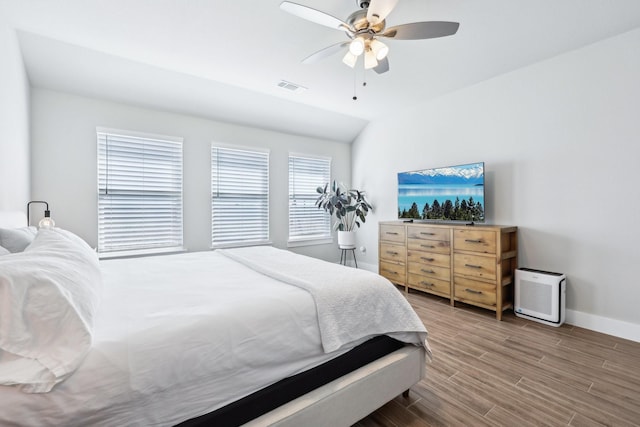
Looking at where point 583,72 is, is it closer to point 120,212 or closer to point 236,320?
point 236,320

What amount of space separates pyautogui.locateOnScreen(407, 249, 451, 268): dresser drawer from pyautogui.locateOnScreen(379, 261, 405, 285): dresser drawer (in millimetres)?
225

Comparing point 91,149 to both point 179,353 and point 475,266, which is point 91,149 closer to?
point 179,353

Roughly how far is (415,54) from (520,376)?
292cm

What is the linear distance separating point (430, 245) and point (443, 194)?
2.26ft

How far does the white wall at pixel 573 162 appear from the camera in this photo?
2584 millimetres

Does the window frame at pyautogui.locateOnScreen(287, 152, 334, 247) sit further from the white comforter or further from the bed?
the white comforter

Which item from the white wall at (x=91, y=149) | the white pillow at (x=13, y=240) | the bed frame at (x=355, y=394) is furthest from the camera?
the white wall at (x=91, y=149)

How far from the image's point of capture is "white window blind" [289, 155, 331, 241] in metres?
4.88

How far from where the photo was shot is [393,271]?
4.21 metres

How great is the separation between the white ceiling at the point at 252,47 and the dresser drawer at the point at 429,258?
214 centimetres

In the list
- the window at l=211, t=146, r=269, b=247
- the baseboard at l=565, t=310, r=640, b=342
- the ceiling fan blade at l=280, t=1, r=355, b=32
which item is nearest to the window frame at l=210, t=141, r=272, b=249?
the window at l=211, t=146, r=269, b=247

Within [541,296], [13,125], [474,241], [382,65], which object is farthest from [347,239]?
[13,125]

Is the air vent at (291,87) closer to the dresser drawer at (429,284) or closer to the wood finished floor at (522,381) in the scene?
the dresser drawer at (429,284)

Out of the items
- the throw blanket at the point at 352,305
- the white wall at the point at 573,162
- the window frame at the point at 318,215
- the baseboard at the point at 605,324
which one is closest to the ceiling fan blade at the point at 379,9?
the throw blanket at the point at 352,305
